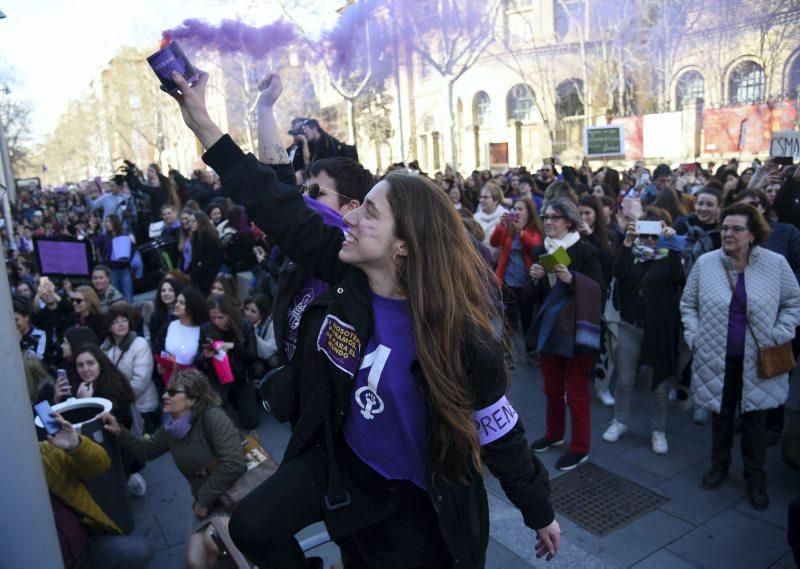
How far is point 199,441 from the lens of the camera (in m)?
4.05

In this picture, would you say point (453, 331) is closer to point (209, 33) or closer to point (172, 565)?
point (209, 33)

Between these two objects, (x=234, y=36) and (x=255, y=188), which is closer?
(x=255, y=188)

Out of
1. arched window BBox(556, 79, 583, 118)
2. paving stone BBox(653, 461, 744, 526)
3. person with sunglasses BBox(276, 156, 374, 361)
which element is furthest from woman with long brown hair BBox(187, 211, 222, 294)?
arched window BBox(556, 79, 583, 118)

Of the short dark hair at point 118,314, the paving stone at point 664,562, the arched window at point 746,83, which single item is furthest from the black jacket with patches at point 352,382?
the arched window at point 746,83

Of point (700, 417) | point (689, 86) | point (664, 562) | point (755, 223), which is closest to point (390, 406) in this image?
point (664, 562)

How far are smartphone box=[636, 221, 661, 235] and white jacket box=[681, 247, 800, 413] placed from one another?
607mm

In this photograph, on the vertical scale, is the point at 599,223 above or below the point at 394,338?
below

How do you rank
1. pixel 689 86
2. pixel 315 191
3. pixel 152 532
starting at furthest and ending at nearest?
pixel 689 86
pixel 152 532
pixel 315 191

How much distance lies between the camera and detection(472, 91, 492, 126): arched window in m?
46.9

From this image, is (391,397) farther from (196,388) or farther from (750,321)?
(750,321)

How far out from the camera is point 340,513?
6.34 feet

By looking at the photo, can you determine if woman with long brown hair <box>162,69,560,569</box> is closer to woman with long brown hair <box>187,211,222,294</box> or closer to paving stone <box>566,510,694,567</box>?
paving stone <box>566,510,694,567</box>

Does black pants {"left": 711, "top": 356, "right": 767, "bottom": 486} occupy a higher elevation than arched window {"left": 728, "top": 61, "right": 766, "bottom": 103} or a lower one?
lower

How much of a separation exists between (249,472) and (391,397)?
7.75ft
